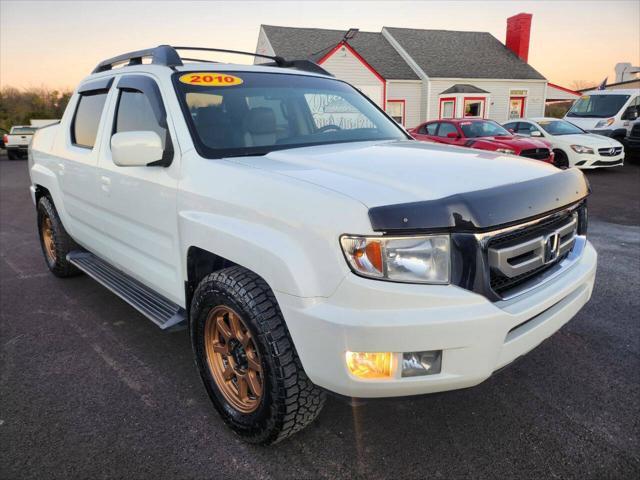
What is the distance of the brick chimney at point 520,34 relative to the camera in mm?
30344

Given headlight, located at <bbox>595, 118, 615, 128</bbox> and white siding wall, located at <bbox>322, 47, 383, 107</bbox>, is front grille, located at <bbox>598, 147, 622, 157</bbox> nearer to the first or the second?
headlight, located at <bbox>595, 118, 615, 128</bbox>

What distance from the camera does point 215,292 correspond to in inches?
89.9

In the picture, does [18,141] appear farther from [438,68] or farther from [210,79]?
[210,79]

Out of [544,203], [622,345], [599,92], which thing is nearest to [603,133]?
[599,92]

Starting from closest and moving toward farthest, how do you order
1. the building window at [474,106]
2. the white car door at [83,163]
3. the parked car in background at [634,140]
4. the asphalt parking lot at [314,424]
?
the asphalt parking lot at [314,424] → the white car door at [83,163] → the parked car in background at [634,140] → the building window at [474,106]

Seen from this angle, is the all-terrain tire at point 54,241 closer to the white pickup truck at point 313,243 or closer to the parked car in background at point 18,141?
the white pickup truck at point 313,243

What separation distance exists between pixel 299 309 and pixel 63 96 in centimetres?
5200

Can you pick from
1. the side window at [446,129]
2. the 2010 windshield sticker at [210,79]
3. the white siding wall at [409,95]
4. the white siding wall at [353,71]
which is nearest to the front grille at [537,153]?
the side window at [446,129]

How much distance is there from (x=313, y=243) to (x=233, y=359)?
96cm

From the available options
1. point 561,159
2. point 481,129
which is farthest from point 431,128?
point 561,159

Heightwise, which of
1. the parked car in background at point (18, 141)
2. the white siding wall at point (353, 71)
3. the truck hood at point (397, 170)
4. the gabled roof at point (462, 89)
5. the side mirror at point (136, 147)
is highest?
the white siding wall at point (353, 71)

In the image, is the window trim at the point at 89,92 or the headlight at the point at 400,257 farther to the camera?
Result: the window trim at the point at 89,92

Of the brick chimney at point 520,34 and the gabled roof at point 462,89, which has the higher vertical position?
the brick chimney at point 520,34

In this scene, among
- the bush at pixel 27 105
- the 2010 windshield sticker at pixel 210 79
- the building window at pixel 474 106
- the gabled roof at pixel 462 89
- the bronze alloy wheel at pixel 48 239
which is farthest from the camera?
the bush at pixel 27 105
